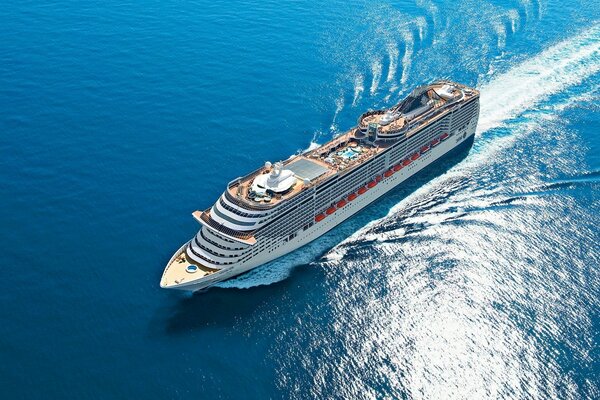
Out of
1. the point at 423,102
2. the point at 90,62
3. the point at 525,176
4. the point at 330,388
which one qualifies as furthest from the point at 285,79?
the point at 330,388

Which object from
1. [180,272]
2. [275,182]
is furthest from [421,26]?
[180,272]

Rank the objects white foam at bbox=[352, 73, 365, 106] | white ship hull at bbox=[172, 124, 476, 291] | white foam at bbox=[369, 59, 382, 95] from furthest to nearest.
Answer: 1. white foam at bbox=[369, 59, 382, 95]
2. white foam at bbox=[352, 73, 365, 106]
3. white ship hull at bbox=[172, 124, 476, 291]

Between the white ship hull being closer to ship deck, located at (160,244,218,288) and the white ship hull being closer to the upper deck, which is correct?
ship deck, located at (160,244,218,288)

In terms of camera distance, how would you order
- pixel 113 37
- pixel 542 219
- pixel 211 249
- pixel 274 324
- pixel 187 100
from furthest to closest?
1. pixel 113 37
2. pixel 187 100
3. pixel 542 219
4. pixel 211 249
5. pixel 274 324

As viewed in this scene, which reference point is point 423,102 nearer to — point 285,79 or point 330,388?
point 285,79

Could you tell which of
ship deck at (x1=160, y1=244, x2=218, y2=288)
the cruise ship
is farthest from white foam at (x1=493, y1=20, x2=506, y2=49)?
ship deck at (x1=160, y1=244, x2=218, y2=288)

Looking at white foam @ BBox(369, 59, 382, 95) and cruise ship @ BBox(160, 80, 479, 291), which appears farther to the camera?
white foam @ BBox(369, 59, 382, 95)
